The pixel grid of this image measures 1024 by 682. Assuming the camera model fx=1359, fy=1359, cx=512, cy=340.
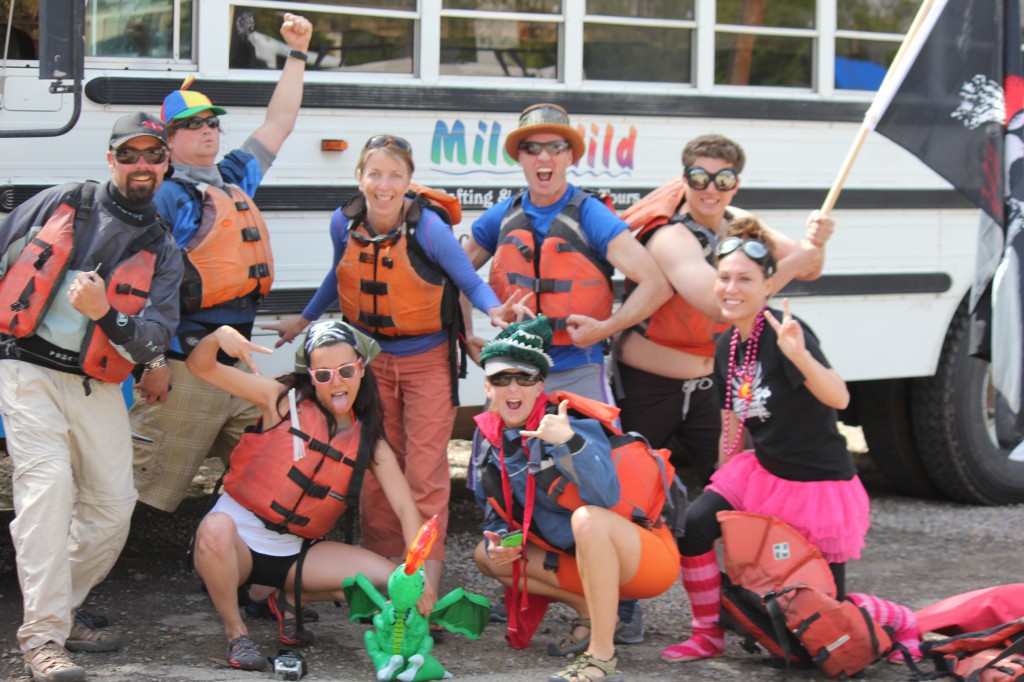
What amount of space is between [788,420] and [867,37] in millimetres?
2409

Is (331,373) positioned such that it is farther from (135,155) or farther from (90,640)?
(90,640)

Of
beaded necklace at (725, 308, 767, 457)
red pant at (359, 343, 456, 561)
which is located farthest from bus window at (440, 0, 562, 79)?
beaded necklace at (725, 308, 767, 457)

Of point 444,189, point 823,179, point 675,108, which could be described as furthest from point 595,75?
point 823,179

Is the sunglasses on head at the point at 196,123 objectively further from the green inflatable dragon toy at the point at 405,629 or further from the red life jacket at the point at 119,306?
the green inflatable dragon toy at the point at 405,629

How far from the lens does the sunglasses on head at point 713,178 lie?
173 inches

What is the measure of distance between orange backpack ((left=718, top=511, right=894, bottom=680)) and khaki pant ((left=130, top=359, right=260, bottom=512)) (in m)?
1.63

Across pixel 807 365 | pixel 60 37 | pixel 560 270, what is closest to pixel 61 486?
pixel 60 37

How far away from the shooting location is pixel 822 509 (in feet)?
13.0

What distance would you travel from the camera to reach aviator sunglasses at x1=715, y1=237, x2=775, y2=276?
12.8ft

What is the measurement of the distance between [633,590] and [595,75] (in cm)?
211

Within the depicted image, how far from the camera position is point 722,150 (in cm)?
438

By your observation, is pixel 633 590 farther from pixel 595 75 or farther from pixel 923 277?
pixel 923 277

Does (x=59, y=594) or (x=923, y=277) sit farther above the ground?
(x=923, y=277)

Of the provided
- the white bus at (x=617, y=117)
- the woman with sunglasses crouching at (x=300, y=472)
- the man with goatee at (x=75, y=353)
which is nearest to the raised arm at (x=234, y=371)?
the woman with sunglasses crouching at (x=300, y=472)
